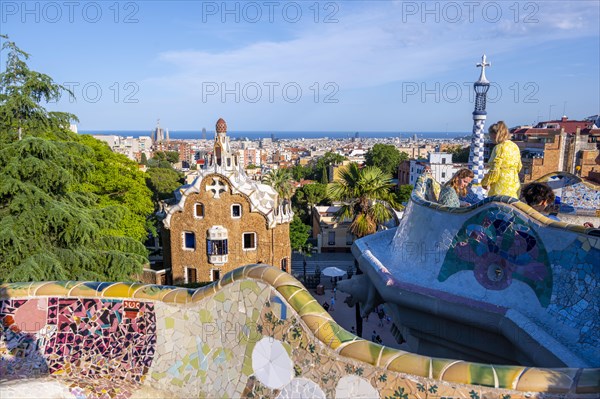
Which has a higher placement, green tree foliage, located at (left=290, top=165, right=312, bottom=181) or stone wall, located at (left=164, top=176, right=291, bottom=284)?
stone wall, located at (left=164, top=176, right=291, bottom=284)

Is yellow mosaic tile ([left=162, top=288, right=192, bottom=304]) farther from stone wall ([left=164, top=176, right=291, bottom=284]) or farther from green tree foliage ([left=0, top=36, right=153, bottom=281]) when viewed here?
stone wall ([left=164, top=176, right=291, bottom=284])

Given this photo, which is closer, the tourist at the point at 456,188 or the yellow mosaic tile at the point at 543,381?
the yellow mosaic tile at the point at 543,381

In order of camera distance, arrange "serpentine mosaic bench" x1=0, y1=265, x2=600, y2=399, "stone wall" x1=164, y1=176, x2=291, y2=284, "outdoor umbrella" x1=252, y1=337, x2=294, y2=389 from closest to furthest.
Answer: "serpentine mosaic bench" x1=0, y1=265, x2=600, y2=399 < "outdoor umbrella" x1=252, y1=337, x2=294, y2=389 < "stone wall" x1=164, y1=176, x2=291, y2=284

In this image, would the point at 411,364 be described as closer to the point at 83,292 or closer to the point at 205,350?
the point at 205,350

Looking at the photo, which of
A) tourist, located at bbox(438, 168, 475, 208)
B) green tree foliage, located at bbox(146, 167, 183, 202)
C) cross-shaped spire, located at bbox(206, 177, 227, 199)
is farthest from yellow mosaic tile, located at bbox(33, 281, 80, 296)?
green tree foliage, located at bbox(146, 167, 183, 202)

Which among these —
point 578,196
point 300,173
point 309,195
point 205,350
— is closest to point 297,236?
point 309,195

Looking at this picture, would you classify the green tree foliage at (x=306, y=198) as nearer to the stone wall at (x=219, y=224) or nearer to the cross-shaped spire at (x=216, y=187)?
the stone wall at (x=219, y=224)

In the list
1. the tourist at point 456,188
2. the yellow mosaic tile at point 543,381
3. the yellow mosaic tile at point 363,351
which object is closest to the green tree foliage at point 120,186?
the tourist at point 456,188
